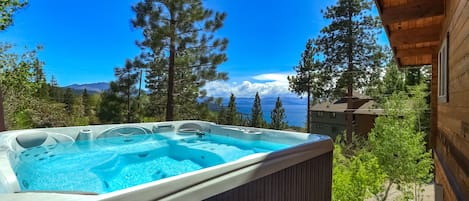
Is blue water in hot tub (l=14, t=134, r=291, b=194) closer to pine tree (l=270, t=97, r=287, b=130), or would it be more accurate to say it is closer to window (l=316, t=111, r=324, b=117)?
pine tree (l=270, t=97, r=287, b=130)

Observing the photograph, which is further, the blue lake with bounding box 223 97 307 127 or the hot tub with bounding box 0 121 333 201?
the blue lake with bounding box 223 97 307 127

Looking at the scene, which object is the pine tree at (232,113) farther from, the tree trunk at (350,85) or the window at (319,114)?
the window at (319,114)

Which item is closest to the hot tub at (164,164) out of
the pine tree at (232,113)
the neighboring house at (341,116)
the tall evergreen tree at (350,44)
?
the pine tree at (232,113)

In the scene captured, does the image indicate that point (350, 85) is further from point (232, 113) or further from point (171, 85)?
point (171, 85)

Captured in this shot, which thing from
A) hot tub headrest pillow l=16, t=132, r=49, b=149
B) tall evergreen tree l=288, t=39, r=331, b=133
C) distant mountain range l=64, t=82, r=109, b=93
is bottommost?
hot tub headrest pillow l=16, t=132, r=49, b=149

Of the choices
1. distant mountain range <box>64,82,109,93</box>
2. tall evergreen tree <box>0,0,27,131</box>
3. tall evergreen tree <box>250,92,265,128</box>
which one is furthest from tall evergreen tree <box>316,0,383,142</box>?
tall evergreen tree <box>0,0,27,131</box>

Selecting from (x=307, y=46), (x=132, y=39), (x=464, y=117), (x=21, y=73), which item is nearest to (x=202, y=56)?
(x=132, y=39)

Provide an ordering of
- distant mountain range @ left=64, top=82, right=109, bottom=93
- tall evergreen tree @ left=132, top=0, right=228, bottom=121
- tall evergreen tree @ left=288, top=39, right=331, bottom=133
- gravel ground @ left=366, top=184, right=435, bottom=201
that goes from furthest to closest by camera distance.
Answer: tall evergreen tree @ left=288, top=39, right=331, bottom=133
distant mountain range @ left=64, top=82, right=109, bottom=93
tall evergreen tree @ left=132, top=0, right=228, bottom=121
gravel ground @ left=366, top=184, right=435, bottom=201

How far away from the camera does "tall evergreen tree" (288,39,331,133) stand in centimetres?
1309

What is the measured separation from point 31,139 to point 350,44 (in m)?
12.1

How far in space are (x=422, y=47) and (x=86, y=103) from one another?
9.71 meters

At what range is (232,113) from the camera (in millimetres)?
12219

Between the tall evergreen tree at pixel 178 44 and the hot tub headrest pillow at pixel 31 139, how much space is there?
5424mm

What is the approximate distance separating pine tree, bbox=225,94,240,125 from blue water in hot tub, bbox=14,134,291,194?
7.39 metres
